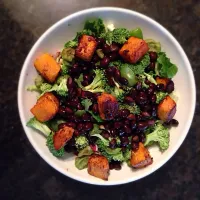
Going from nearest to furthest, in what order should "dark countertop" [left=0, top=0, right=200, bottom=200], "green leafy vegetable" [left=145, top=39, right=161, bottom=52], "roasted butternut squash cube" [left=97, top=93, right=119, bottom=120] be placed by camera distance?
"roasted butternut squash cube" [left=97, top=93, right=119, bottom=120], "green leafy vegetable" [left=145, top=39, right=161, bottom=52], "dark countertop" [left=0, top=0, right=200, bottom=200]

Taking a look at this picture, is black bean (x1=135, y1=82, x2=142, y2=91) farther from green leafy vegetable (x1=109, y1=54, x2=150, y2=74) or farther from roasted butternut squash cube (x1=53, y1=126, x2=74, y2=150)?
roasted butternut squash cube (x1=53, y1=126, x2=74, y2=150)

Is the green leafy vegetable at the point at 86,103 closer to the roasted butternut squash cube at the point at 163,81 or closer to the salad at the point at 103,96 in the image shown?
the salad at the point at 103,96

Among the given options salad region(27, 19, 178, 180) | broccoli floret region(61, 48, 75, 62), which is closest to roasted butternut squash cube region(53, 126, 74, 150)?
salad region(27, 19, 178, 180)

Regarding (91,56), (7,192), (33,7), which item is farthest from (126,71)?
(7,192)

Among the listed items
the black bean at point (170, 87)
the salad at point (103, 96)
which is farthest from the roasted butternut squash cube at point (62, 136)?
the black bean at point (170, 87)

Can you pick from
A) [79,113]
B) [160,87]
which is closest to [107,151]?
[79,113]

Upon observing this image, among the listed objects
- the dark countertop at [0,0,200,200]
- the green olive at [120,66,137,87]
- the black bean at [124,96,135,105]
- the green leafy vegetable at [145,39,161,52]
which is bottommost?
the dark countertop at [0,0,200,200]
